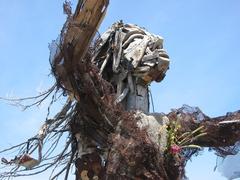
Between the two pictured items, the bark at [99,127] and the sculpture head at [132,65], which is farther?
the sculpture head at [132,65]

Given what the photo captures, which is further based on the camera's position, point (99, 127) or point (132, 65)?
point (132, 65)

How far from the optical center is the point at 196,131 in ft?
14.3

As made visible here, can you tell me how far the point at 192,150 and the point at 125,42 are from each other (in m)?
1.04

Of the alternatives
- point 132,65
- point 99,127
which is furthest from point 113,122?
point 132,65

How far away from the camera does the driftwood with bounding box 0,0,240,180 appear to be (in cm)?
366

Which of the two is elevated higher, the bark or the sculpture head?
the sculpture head

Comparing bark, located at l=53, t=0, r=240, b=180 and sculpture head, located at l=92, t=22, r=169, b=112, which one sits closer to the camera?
bark, located at l=53, t=0, r=240, b=180

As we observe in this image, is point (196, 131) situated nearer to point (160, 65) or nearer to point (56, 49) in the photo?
point (160, 65)

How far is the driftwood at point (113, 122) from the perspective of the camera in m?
3.66

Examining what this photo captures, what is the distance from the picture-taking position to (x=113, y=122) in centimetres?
398

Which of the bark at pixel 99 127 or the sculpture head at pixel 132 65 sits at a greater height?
the sculpture head at pixel 132 65

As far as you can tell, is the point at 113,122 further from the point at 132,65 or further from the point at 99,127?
the point at 132,65

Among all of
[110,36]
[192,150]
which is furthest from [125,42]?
[192,150]

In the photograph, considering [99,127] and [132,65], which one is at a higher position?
[132,65]
